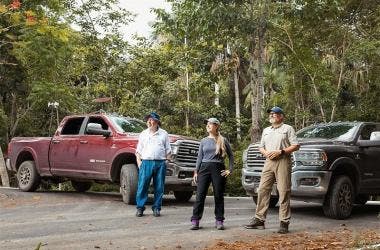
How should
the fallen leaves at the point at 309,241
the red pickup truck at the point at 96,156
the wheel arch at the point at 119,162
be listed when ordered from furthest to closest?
the wheel arch at the point at 119,162
the red pickup truck at the point at 96,156
the fallen leaves at the point at 309,241

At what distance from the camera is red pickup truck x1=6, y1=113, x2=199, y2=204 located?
11.6 m

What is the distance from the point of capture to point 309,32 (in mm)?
20688

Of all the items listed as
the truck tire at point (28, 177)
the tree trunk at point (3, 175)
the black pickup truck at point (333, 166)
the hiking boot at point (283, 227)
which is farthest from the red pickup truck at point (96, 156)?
the tree trunk at point (3, 175)

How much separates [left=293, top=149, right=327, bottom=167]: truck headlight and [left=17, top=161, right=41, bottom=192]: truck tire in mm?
7474

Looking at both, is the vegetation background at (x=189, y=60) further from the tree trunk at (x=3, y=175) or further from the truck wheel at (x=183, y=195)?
the truck wheel at (x=183, y=195)

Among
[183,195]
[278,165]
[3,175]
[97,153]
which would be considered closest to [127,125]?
[97,153]

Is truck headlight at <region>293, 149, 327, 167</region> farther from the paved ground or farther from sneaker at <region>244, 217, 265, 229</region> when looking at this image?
sneaker at <region>244, 217, 265, 229</region>

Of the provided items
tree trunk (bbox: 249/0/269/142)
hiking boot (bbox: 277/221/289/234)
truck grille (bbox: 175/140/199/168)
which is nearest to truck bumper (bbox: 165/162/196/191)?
truck grille (bbox: 175/140/199/168)

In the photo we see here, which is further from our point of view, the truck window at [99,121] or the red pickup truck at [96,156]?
the truck window at [99,121]

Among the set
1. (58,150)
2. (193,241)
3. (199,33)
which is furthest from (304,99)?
(193,241)

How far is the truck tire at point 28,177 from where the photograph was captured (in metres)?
14.3

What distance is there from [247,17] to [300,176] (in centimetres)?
732

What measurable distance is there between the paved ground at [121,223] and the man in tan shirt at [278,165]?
32 cm

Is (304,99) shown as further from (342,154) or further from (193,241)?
(193,241)
